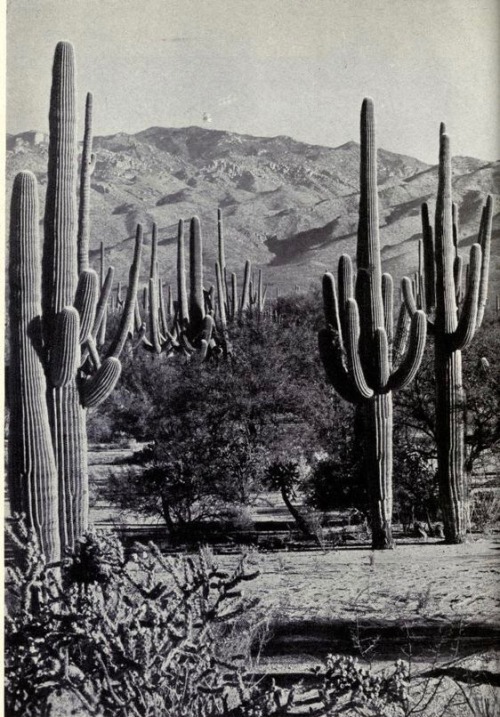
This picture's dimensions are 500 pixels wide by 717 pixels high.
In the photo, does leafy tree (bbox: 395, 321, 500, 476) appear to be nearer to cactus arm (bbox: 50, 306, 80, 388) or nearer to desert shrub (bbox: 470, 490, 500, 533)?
desert shrub (bbox: 470, 490, 500, 533)

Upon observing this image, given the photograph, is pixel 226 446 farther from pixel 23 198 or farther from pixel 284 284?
pixel 284 284

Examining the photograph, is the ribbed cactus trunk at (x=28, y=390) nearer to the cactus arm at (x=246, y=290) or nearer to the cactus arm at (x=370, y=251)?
the cactus arm at (x=370, y=251)

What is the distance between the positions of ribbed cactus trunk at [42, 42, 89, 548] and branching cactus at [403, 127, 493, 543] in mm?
2828

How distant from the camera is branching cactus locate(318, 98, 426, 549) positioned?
6.61m

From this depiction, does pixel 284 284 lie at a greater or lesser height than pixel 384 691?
greater

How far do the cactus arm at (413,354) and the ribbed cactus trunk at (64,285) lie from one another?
2.58 metres

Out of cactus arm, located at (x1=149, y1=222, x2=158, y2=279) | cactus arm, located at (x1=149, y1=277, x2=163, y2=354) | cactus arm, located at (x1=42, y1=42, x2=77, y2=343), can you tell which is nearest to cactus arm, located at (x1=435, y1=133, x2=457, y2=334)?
cactus arm, located at (x1=149, y1=222, x2=158, y2=279)

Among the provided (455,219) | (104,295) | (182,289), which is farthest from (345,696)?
(182,289)

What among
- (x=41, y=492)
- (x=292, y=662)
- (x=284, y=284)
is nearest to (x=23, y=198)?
(x=41, y=492)

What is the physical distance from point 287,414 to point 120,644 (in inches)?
137

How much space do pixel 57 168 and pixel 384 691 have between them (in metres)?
4.36

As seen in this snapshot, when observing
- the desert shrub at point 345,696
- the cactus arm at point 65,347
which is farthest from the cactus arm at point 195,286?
the desert shrub at point 345,696

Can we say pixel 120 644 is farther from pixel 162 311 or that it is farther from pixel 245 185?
pixel 162 311

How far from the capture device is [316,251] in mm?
8805
